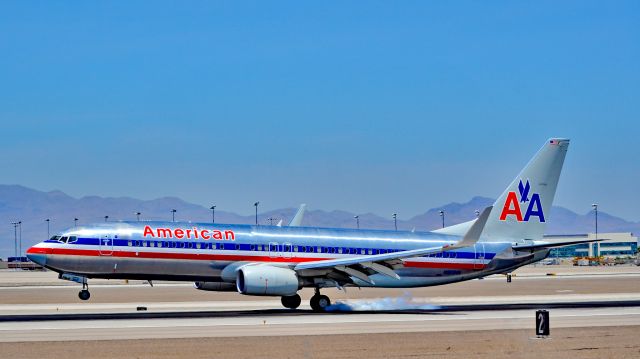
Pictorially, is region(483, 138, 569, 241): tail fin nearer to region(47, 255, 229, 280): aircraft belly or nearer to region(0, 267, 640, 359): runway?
region(0, 267, 640, 359): runway

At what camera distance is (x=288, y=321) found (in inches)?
1804

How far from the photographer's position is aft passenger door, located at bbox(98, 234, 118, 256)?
5172 cm

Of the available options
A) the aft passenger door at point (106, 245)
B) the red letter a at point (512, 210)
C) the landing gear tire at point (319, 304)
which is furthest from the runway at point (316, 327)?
Answer: the red letter a at point (512, 210)

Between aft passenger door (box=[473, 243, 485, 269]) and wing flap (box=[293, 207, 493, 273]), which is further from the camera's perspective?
aft passenger door (box=[473, 243, 485, 269])

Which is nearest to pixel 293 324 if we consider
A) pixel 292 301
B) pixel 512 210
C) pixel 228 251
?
pixel 228 251

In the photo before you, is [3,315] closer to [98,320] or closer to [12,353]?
[98,320]

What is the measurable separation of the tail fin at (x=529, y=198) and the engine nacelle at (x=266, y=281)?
44.2 feet

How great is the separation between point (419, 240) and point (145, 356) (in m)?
28.9

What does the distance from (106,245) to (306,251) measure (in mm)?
10609

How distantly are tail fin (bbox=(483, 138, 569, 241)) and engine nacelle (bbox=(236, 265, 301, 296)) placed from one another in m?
13.5

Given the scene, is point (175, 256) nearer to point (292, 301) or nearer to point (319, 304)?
point (292, 301)

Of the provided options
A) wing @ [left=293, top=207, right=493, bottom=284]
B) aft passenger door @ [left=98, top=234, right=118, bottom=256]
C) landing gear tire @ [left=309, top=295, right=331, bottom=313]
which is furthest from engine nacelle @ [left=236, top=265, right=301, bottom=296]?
aft passenger door @ [left=98, top=234, right=118, bottom=256]

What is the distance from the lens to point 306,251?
5553 cm

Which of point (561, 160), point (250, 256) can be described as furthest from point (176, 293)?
point (561, 160)
